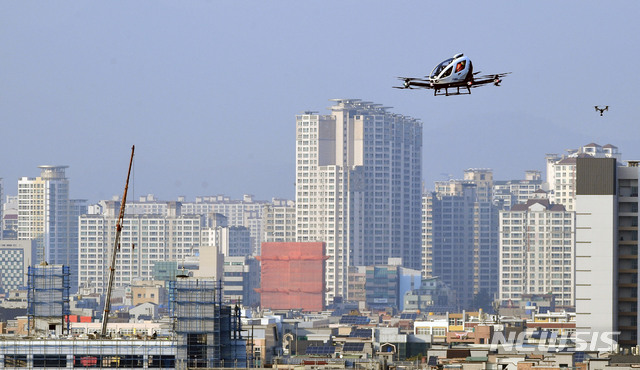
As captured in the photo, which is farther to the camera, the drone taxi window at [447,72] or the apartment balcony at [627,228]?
the apartment balcony at [627,228]

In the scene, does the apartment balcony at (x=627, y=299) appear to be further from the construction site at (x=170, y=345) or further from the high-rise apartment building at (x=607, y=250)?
the construction site at (x=170, y=345)

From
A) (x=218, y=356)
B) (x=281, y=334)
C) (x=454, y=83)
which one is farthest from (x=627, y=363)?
(x=281, y=334)

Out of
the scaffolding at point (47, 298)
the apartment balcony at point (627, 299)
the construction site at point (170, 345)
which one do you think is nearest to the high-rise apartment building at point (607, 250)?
the apartment balcony at point (627, 299)

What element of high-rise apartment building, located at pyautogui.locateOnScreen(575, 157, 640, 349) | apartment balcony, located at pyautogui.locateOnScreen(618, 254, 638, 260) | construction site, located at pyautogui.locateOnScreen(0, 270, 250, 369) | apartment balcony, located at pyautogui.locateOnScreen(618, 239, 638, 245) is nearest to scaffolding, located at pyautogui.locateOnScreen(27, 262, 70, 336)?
construction site, located at pyautogui.locateOnScreen(0, 270, 250, 369)

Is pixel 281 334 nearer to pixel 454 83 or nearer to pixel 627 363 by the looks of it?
pixel 627 363

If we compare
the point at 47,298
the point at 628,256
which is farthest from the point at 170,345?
the point at 628,256

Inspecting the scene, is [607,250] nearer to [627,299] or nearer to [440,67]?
[627,299]

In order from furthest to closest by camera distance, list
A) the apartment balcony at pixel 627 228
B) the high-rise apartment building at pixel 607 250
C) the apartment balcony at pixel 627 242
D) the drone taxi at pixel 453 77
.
Answer: the apartment balcony at pixel 627 228 → the apartment balcony at pixel 627 242 → the high-rise apartment building at pixel 607 250 → the drone taxi at pixel 453 77
